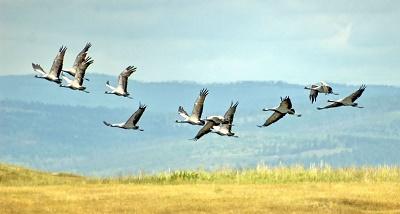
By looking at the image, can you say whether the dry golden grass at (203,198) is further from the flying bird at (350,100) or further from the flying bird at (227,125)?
the flying bird at (350,100)

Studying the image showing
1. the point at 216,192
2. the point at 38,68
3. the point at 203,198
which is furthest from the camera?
the point at 216,192

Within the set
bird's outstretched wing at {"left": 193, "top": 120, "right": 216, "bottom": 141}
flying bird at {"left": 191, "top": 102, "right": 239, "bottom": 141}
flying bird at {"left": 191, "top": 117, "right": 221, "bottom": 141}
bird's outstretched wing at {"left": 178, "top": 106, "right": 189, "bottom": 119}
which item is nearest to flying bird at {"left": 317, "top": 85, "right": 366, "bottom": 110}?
flying bird at {"left": 191, "top": 102, "right": 239, "bottom": 141}

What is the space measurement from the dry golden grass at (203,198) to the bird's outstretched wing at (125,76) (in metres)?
6.46

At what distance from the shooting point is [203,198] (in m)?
61.2

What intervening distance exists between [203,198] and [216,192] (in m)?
3.15

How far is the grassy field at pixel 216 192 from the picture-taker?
57.8 meters

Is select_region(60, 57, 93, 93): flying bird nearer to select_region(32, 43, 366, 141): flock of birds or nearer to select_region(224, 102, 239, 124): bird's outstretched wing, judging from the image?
select_region(32, 43, 366, 141): flock of birds

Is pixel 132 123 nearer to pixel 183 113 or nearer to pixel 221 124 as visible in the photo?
pixel 183 113

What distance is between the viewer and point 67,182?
74.6 metres

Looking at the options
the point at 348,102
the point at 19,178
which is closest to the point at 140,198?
the point at 348,102

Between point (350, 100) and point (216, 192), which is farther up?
point (350, 100)

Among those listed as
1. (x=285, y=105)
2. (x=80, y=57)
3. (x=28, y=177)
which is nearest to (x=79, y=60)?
(x=80, y=57)

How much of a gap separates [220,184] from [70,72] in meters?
17.3

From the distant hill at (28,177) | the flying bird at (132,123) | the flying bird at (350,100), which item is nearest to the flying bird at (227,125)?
the flying bird at (132,123)
